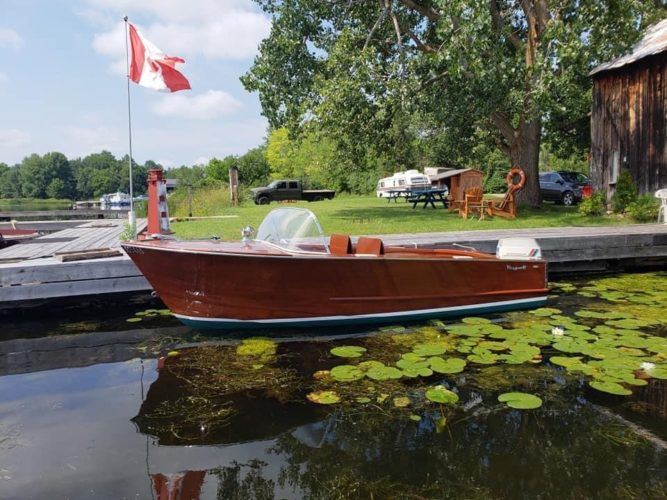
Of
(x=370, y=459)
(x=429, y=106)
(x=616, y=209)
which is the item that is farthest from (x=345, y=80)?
(x=370, y=459)

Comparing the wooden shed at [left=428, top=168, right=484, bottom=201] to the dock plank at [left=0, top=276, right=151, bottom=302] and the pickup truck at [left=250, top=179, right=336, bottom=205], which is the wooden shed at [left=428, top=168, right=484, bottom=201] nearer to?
the dock plank at [left=0, top=276, right=151, bottom=302]

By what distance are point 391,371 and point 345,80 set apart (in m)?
9.98

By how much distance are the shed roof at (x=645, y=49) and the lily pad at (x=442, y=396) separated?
13.0m

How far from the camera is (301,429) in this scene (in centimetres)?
355

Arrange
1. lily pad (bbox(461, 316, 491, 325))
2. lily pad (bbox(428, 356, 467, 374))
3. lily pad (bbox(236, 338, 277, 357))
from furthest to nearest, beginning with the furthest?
lily pad (bbox(461, 316, 491, 325))
lily pad (bbox(236, 338, 277, 357))
lily pad (bbox(428, 356, 467, 374))

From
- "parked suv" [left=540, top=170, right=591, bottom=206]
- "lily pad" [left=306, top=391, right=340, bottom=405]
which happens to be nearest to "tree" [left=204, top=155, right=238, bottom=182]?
"parked suv" [left=540, top=170, right=591, bottom=206]

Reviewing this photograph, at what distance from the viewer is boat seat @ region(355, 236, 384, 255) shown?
566 centimetres

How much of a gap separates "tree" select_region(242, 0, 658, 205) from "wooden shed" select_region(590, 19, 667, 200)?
832 mm

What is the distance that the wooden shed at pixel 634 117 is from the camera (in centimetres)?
1323

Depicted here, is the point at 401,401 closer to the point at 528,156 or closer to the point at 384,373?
Result: the point at 384,373

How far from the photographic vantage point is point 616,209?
1373cm

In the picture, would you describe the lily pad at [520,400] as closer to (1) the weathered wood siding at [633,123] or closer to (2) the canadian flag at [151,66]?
(2) the canadian flag at [151,66]

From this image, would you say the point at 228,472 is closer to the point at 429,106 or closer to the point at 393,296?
the point at 393,296

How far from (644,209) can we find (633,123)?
9.31 feet
